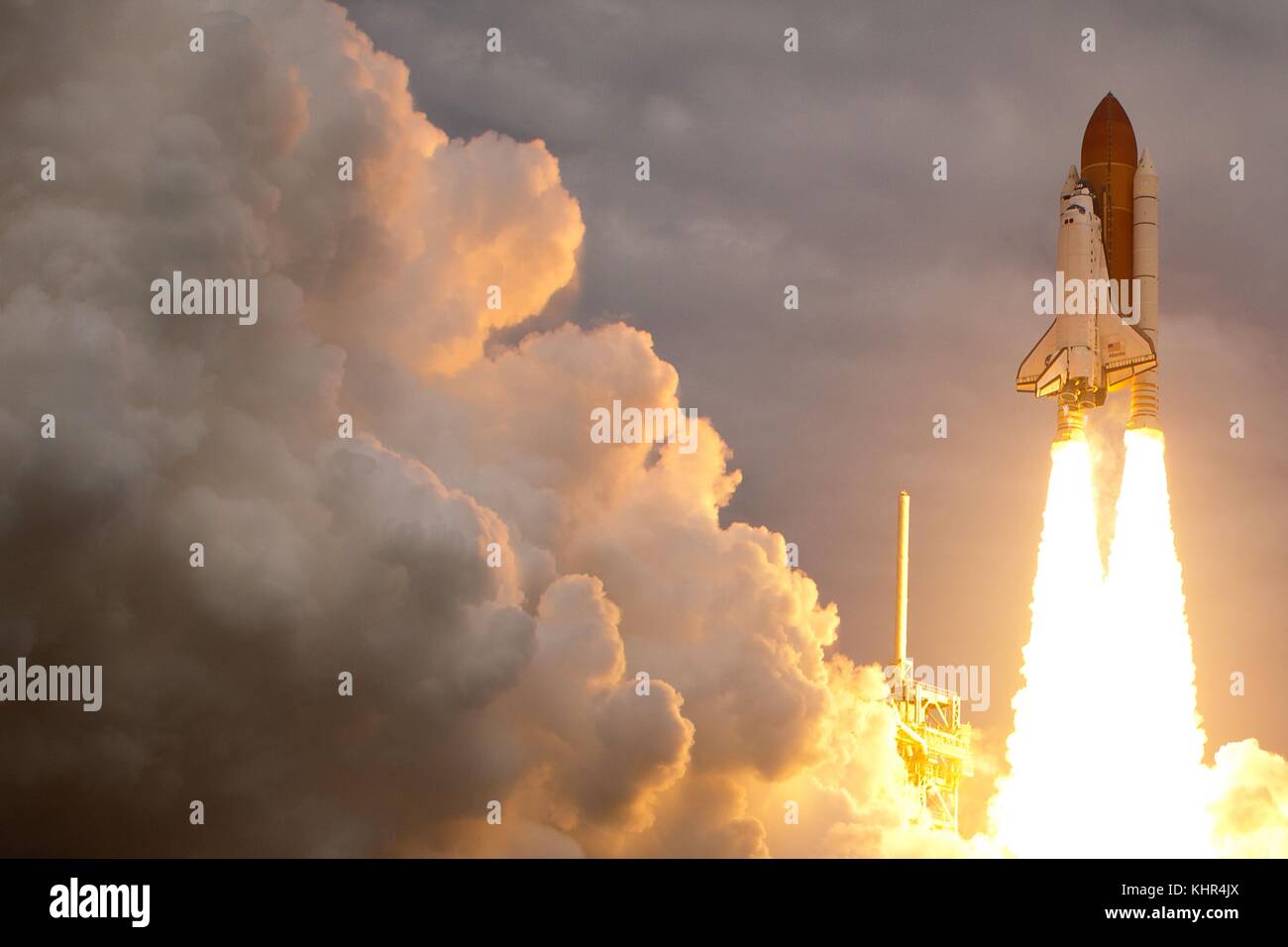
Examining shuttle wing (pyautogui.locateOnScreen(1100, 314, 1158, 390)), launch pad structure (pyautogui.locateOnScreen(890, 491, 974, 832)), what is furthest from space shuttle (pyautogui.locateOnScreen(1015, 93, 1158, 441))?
launch pad structure (pyautogui.locateOnScreen(890, 491, 974, 832))

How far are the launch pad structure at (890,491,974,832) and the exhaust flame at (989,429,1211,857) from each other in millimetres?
13487

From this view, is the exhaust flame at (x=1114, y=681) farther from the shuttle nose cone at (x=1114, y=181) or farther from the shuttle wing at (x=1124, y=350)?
the shuttle nose cone at (x=1114, y=181)

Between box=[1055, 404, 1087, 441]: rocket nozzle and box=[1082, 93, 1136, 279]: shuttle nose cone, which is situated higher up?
box=[1082, 93, 1136, 279]: shuttle nose cone

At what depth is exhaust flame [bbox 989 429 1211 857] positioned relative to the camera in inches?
3615

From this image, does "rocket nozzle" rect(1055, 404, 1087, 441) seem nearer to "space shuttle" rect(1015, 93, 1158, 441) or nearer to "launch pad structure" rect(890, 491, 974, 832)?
"space shuttle" rect(1015, 93, 1158, 441)

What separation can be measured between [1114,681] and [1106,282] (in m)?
20.0

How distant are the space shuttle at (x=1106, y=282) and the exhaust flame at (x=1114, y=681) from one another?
2813 millimetres

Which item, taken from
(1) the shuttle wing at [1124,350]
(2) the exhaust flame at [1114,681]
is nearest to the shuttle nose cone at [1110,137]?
(1) the shuttle wing at [1124,350]

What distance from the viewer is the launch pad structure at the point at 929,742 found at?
109m
